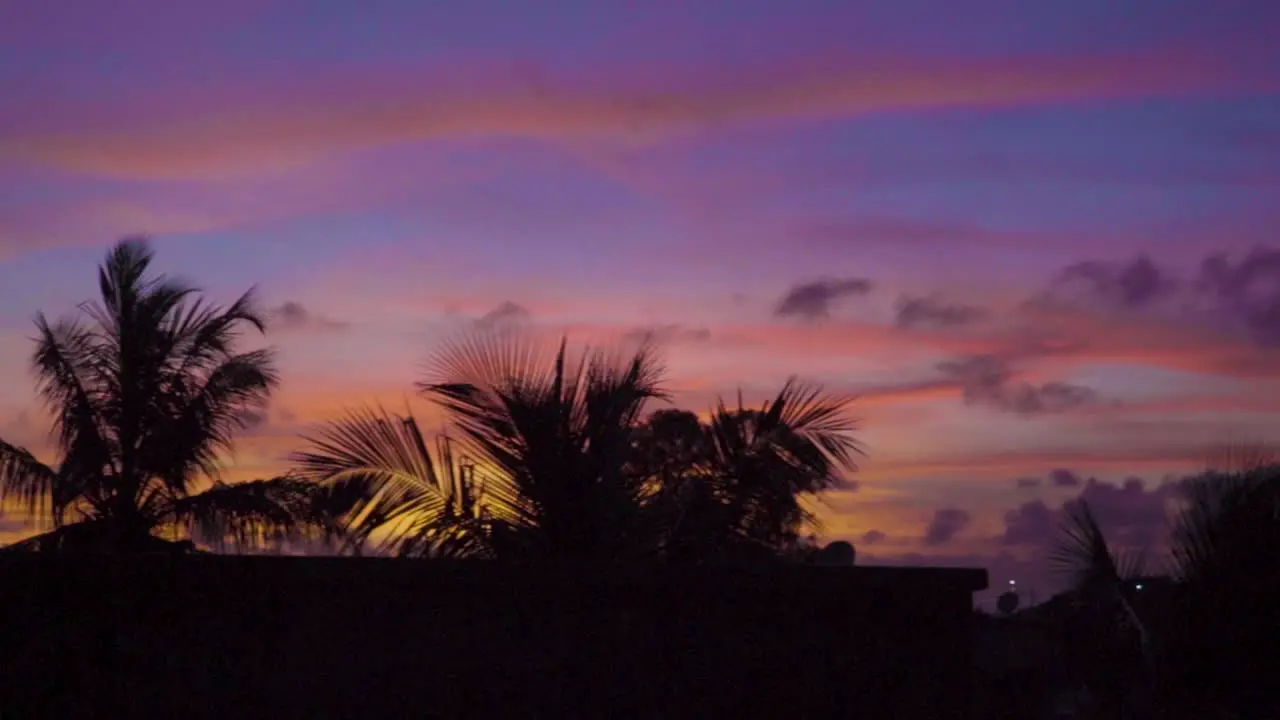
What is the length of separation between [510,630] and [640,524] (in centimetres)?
483

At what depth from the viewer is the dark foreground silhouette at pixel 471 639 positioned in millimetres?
7773

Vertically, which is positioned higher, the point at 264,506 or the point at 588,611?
the point at 264,506

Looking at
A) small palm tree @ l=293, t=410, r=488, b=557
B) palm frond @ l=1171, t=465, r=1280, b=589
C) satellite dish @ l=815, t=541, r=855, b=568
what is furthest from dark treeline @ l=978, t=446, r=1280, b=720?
satellite dish @ l=815, t=541, r=855, b=568

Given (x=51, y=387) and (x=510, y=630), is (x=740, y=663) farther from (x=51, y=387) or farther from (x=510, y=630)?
(x=51, y=387)

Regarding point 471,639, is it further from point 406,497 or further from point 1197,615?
point 1197,615

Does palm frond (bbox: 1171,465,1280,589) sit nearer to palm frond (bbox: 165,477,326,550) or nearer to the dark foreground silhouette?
the dark foreground silhouette

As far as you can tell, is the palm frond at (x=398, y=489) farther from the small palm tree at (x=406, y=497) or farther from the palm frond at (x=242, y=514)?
the palm frond at (x=242, y=514)

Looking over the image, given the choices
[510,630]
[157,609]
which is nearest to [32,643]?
[157,609]

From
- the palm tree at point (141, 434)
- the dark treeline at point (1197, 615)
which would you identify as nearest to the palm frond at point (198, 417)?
the palm tree at point (141, 434)

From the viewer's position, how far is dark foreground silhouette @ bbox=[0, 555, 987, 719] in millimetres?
7773

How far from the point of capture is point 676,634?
9.41 metres

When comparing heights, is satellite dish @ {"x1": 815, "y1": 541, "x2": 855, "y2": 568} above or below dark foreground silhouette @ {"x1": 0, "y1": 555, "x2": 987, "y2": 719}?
above

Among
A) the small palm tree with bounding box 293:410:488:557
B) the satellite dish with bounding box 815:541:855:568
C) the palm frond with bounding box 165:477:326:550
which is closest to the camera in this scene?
the small palm tree with bounding box 293:410:488:557

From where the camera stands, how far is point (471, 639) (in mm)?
8766
